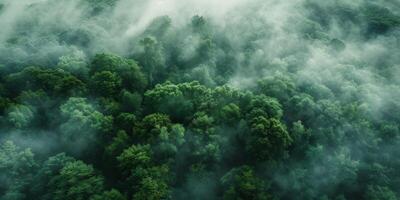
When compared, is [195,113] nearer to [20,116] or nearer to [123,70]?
[123,70]

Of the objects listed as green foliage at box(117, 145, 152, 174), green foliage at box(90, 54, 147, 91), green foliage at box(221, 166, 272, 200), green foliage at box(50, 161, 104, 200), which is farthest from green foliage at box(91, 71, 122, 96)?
green foliage at box(221, 166, 272, 200)

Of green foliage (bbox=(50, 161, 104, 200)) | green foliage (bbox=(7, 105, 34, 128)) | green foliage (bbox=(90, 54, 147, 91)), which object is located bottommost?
green foliage (bbox=(50, 161, 104, 200))

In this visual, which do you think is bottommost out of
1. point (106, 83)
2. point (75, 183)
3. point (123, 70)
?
point (75, 183)

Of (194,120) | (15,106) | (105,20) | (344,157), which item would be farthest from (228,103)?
(105,20)

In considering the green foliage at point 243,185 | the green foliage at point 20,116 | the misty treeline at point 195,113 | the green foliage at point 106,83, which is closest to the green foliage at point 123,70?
the misty treeline at point 195,113

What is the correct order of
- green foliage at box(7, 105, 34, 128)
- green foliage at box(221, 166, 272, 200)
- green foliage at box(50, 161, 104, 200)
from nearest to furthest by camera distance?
green foliage at box(50, 161, 104, 200)
green foliage at box(221, 166, 272, 200)
green foliage at box(7, 105, 34, 128)

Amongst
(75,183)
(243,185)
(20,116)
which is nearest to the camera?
(75,183)

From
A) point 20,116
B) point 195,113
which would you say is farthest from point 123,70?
point 20,116

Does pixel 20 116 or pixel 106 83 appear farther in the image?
pixel 106 83

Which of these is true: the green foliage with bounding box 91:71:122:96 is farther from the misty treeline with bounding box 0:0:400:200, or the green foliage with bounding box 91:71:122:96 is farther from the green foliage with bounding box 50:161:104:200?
the green foliage with bounding box 50:161:104:200
